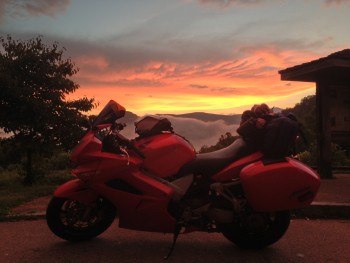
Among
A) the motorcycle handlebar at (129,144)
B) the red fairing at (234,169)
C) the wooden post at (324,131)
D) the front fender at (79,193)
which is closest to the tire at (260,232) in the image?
the red fairing at (234,169)

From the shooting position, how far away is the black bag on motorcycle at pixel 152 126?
4.46m

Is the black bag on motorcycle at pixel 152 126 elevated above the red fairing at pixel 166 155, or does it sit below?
above

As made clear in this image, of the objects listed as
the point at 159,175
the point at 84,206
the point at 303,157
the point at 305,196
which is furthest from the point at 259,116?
the point at 303,157

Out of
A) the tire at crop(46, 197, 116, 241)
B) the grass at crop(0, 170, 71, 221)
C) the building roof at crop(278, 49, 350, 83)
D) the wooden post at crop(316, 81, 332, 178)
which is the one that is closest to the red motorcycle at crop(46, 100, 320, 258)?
the tire at crop(46, 197, 116, 241)

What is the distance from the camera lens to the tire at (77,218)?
15.3 ft

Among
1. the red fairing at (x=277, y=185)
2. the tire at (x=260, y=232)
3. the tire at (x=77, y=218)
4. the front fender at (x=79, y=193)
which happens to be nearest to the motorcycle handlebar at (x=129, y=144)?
the front fender at (x=79, y=193)

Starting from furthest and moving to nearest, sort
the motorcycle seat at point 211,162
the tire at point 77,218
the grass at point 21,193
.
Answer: the grass at point 21,193
the tire at point 77,218
the motorcycle seat at point 211,162

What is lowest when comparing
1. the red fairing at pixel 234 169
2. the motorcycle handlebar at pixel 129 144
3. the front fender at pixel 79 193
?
the front fender at pixel 79 193

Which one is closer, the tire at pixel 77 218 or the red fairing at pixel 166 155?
the red fairing at pixel 166 155

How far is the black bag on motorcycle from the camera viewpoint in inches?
176

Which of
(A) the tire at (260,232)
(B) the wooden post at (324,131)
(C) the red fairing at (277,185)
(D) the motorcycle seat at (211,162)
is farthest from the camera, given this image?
(B) the wooden post at (324,131)

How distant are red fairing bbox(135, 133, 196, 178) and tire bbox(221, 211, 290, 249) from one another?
0.85 m

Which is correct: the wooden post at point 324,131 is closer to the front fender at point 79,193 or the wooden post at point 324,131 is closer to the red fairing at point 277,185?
the red fairing at point 277,185

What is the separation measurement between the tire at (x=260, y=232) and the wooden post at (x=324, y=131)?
747 centimetres
